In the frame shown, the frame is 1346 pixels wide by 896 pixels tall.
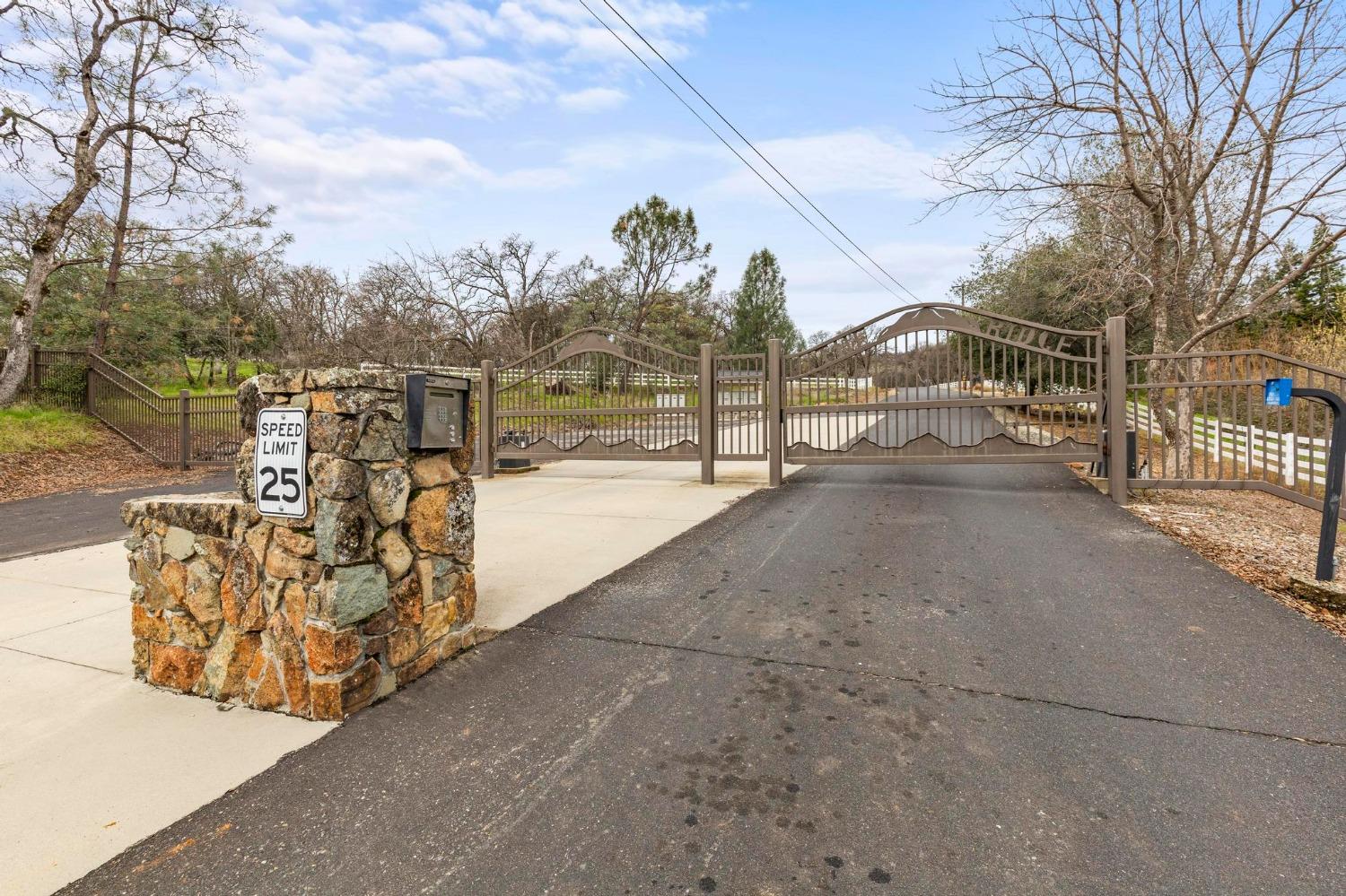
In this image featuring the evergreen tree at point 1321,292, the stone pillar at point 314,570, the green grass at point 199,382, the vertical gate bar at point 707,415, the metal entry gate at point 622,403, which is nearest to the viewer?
the stone pillar at point 314,570

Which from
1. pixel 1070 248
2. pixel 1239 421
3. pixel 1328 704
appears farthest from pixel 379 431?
pixel 1239 421

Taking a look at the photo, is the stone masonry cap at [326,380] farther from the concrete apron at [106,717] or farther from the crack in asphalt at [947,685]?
the crack in asphalt at [947,685]

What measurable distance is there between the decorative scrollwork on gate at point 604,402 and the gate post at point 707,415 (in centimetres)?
19

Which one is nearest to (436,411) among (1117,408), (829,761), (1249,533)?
(829,761)

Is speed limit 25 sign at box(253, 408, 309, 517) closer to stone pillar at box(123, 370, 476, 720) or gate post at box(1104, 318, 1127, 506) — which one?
stone pillar at box(123, 370, 476, 720)

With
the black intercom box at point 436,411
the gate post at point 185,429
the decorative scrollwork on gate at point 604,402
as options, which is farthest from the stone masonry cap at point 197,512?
the gate post at point 185,429

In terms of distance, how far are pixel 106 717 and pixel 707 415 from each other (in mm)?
7473

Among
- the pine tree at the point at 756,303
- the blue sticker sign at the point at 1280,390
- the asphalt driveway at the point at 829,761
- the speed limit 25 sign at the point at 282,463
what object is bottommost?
the asphalt driveway at the point at 829,761

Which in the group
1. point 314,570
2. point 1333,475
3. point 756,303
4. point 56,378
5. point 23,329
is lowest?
point 314,570

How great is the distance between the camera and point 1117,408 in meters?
7.27

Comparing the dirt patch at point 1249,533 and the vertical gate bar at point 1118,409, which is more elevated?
the vertical gate bar at point 1118,409

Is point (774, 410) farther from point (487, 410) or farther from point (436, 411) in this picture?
point (436, 411)

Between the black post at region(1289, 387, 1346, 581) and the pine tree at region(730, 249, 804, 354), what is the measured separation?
48.4 meters

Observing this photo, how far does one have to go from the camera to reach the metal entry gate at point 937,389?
7773mm
